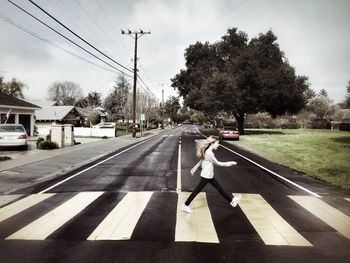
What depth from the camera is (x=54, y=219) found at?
284 inches

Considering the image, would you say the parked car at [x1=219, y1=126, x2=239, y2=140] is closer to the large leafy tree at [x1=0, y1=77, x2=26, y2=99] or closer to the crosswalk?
the crosswalk

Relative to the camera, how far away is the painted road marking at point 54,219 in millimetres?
6223

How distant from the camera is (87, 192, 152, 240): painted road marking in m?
6.13

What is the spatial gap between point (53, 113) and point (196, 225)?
1920 inches

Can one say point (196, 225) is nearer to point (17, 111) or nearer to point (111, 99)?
point (17, 111)

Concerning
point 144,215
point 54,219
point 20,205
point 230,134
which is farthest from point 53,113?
point 144,215

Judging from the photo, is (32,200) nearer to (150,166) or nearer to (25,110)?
(150,166)

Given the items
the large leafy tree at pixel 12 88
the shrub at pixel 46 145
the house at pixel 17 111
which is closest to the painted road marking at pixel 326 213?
the shrub at pixel 46 145

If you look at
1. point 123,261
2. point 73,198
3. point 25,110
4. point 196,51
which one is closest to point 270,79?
point 196,51

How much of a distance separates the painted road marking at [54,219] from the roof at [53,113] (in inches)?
1709

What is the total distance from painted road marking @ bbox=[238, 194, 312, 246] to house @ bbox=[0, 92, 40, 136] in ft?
84.6

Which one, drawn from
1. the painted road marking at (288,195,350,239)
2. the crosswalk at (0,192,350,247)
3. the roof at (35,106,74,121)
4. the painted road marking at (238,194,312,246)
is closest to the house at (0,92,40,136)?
the roof at (35,106,74,121)

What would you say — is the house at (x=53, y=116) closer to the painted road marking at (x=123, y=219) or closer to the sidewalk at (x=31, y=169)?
the sidewalk at (x=31, y=169)

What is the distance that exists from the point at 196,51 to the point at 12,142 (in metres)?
41.3
